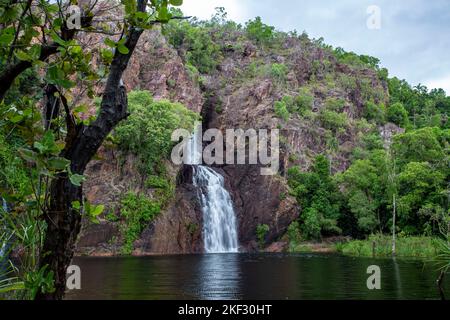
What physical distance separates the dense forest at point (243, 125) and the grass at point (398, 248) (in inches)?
10.0

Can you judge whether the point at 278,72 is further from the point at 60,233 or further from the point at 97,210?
the point at 97,210

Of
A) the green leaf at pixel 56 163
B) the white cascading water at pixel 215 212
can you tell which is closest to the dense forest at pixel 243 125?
the green leaf at pixel 56 163

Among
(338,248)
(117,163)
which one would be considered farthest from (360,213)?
(117,163)

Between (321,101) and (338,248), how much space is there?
30.1 metres

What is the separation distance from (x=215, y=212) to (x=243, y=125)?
14517 mm

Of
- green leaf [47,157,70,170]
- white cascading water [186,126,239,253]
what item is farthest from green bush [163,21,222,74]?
green leaf [47,157,70,170]

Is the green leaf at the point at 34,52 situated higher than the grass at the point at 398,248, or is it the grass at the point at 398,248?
the green leaf at the point at 34,52

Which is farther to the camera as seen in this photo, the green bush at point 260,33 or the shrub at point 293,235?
the green bush at point 260,33

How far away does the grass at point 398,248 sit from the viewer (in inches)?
1371

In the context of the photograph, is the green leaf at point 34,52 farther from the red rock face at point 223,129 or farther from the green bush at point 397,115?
the green bush at point 397,115

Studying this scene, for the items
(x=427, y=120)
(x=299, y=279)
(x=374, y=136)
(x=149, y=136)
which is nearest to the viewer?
(x=299, y=279)

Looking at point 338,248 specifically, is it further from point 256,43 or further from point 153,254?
point 256,43

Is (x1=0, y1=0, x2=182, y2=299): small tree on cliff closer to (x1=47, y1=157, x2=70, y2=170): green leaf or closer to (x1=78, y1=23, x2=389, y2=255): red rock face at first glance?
(x1=47, y1=157, x2=70, y2=170): green leaf

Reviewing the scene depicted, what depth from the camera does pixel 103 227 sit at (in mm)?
40094
